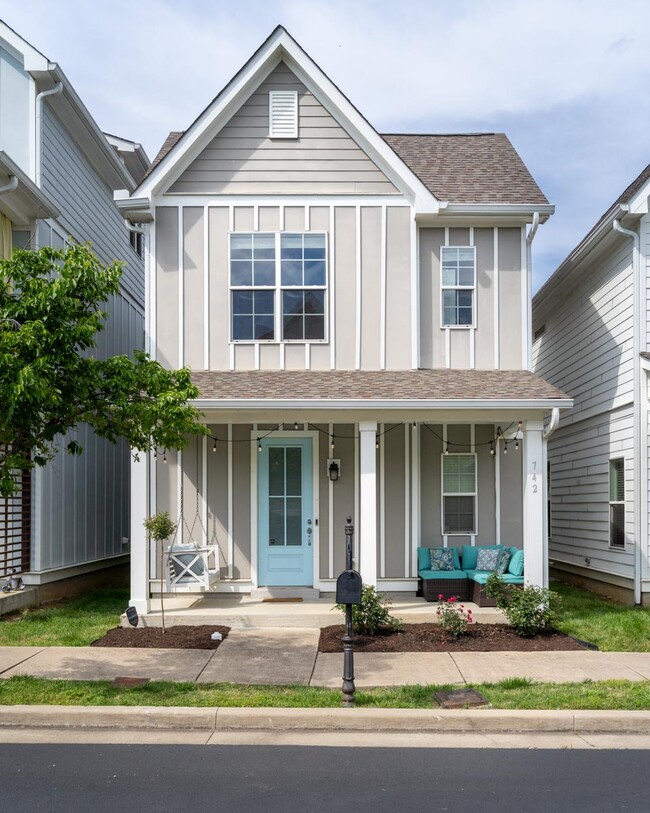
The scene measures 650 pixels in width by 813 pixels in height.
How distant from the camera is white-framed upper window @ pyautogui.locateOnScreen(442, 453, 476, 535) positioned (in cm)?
1320

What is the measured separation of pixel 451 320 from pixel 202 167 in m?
4.66

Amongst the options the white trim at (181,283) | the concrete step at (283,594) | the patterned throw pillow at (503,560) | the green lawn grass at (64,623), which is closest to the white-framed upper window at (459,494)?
the patterned throw pillow at (503,560)

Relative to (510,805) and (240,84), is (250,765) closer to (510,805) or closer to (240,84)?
(510,805)

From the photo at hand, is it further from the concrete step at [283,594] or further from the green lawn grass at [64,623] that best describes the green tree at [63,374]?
the concrete step at [283,594]

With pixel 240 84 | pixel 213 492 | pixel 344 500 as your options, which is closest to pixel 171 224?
pixel 240 84

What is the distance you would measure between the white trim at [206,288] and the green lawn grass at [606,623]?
6544mm

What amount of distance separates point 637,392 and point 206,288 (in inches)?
278

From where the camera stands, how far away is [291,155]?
13078 millimetres

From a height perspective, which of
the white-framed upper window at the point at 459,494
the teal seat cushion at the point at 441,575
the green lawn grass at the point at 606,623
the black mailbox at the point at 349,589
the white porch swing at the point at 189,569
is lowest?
the green lawn grass at the point at 606,623

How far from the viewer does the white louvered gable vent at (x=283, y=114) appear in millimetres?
13031

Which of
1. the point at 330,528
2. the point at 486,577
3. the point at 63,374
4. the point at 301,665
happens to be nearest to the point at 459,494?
the point at 486,577

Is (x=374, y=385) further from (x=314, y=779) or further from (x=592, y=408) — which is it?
(x=314, y=779)

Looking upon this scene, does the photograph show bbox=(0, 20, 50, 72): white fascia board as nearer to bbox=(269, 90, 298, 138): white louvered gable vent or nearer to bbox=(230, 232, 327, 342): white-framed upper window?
bbox=(269, 90, 298, 138): white louvered gable vent

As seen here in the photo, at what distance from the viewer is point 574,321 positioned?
16781 millimetres
